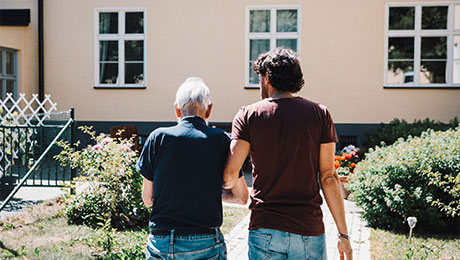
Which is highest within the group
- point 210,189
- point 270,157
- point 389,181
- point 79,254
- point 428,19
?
point 428,19

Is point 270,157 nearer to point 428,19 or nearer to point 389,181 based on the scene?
point 389,181

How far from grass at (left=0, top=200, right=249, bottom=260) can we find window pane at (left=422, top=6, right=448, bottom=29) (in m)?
6.96

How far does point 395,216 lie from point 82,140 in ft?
25.8

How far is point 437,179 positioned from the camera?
498cm

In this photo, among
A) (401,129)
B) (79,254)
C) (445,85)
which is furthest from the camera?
(445,85)

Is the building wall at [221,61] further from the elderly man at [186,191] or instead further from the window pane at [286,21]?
the elderly man at [186,191]

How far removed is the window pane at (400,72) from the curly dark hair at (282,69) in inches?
356

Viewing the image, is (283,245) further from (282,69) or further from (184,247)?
(282,69)

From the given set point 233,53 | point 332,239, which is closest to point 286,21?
point 233,53

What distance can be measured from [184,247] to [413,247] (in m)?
3.27

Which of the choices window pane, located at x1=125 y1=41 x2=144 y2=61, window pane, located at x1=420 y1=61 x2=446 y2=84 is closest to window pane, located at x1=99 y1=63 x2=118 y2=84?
window pane, located at x1=125 y1=41 x2=144 y2=61

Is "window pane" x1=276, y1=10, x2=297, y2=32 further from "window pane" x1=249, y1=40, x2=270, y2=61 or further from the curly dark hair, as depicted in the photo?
the curly dark hair

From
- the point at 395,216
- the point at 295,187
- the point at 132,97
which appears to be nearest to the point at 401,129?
the point at 395,216

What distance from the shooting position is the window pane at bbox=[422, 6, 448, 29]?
34.8 ft
